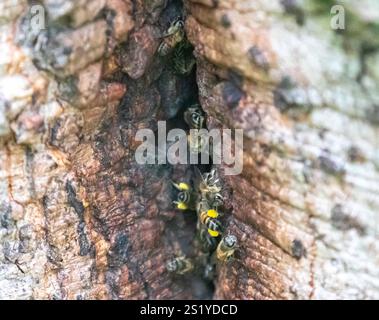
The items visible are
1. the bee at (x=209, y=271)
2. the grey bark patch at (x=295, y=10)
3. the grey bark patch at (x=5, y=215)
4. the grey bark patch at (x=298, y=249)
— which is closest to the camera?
the grey bark patch at (x=295, y=10)

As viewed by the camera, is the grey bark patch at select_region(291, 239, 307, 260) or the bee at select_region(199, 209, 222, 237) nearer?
the grey bark patch at select_region(291, 239, 307, 260)

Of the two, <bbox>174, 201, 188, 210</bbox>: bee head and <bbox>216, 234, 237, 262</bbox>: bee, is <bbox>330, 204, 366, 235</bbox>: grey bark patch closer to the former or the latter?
<bbox>216, 234, 237, 262</bbox>: bee

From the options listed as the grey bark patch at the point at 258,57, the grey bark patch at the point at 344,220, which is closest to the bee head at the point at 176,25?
the grey bark patch at the point at 258,57

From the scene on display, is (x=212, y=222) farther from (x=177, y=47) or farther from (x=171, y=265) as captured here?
(x=177, y=47)

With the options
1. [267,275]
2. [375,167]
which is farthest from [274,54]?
[267,275]

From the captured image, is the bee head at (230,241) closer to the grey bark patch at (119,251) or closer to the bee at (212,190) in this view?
the bee at (212,190)

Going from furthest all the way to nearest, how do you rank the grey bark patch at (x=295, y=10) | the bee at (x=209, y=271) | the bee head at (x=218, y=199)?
the bee at (x=209, y=271), the bee head at (x=218, y=199), the grey bark patch at (x=295, y=10)

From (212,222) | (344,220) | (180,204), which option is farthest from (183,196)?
(344,220)

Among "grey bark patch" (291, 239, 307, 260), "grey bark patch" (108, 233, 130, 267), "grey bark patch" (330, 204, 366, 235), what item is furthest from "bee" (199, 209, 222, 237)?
"grey bark patch" (330, 204, 366, 235)

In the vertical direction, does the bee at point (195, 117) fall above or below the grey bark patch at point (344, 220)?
above
